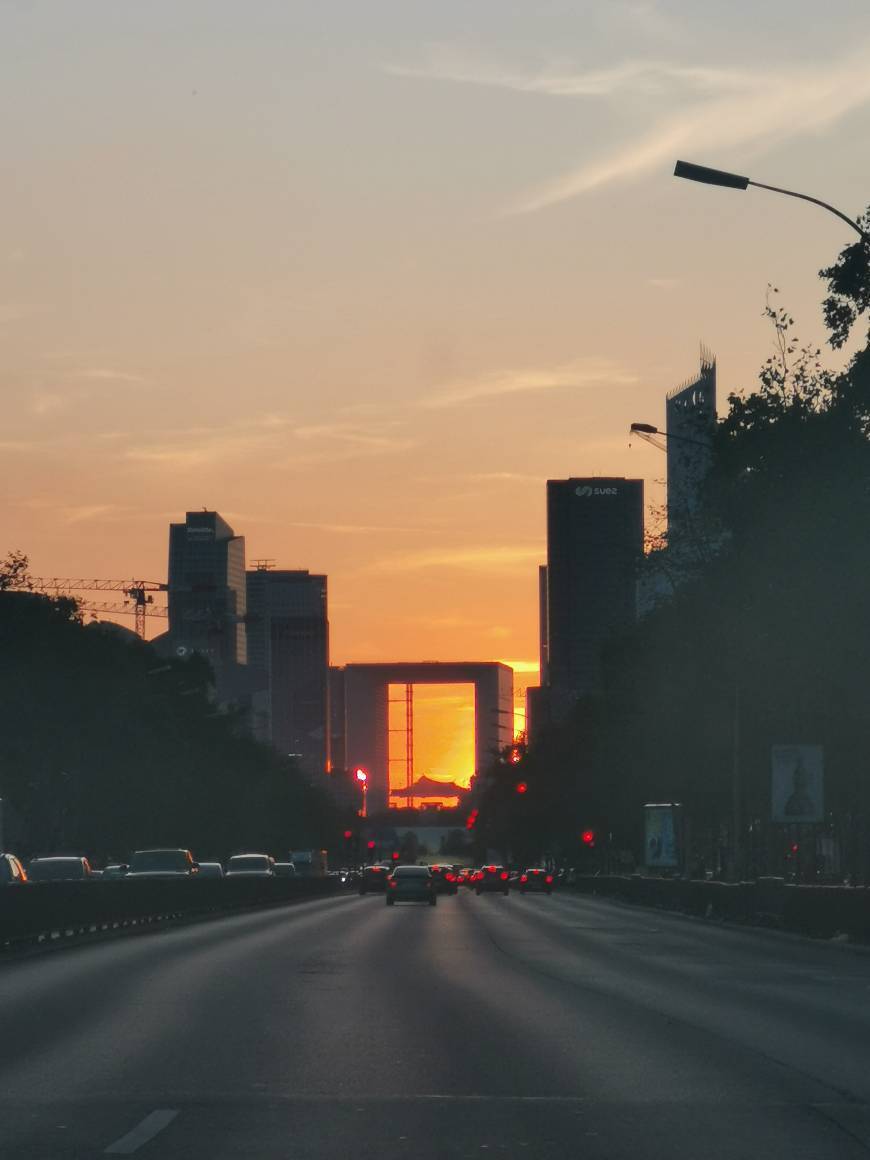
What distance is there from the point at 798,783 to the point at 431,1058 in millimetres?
34934

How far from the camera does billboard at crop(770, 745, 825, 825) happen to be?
48906mm

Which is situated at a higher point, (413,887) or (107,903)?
(107,903)

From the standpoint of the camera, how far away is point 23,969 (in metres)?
28.1

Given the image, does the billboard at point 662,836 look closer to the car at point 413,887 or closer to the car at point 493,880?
the car at point 413,887

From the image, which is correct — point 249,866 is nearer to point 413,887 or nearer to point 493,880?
point 413,887

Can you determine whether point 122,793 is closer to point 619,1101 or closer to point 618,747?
point 618,747

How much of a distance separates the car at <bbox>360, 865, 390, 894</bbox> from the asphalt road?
6725 centimetres

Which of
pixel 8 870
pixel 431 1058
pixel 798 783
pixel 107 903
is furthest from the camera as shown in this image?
pixel 798 783

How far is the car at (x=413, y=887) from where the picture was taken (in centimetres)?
7494

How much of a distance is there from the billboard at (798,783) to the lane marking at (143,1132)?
3827cm

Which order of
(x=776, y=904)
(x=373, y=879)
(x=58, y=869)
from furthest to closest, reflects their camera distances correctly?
(x=373, y=879) → (x=58, y=869) → (x=776, y=904)

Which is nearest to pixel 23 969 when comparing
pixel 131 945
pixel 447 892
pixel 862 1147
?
pixel 131 945

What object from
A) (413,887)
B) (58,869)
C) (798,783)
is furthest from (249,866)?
(798,783)

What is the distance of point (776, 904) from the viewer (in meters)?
48.2
